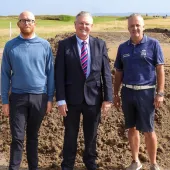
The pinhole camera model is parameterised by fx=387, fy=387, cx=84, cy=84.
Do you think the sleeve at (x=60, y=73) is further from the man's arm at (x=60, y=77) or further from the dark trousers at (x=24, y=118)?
the dark trousers at (x=24, y=118)

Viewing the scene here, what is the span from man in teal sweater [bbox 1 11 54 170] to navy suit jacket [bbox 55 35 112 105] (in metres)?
0.12

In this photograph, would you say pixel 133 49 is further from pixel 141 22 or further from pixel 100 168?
pixel 100 168

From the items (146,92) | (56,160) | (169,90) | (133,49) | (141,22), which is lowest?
(56,160)

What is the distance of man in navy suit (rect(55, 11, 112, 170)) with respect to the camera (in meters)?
3.93

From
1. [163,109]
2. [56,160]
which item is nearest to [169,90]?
[163,109]

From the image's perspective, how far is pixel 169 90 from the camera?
22.9 ft

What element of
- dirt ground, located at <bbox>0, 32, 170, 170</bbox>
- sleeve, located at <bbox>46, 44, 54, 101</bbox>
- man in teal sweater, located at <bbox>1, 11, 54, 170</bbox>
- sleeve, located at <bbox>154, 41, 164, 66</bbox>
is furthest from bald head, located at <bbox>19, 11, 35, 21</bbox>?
dirt ground, located at <bbox>0, 32, 170, 170</bbox>

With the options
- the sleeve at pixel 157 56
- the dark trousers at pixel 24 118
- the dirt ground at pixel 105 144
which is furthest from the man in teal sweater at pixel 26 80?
the sleeve at pixel 157 56

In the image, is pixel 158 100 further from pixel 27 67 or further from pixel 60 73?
pixel 27 67

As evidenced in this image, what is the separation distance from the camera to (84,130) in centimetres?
426

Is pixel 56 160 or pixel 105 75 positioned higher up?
pixel 105 75

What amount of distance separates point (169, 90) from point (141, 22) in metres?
3.13

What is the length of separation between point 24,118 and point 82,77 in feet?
2.44

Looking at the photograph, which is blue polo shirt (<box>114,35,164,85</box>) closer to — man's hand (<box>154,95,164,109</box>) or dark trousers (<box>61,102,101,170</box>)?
man's hand (<box>154,95,164,109</box>)
